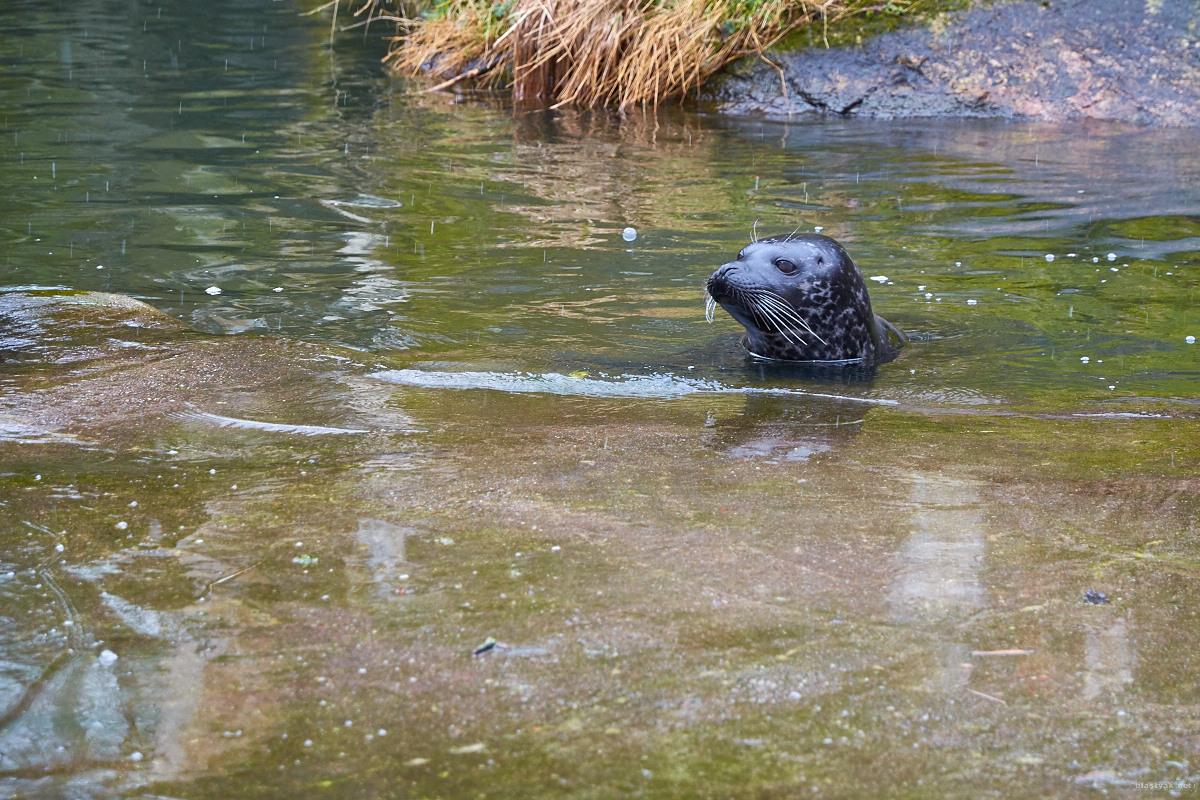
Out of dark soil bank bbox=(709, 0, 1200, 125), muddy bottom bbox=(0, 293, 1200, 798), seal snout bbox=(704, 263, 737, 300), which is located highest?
dark soil bank bbox=(709, 0, 1200, 125)

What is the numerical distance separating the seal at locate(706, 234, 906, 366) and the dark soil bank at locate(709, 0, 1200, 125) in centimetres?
742

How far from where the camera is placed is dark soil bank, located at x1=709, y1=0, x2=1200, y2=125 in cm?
1223

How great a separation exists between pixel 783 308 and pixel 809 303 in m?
0.18

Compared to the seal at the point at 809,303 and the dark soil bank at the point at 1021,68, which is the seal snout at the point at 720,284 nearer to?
the seal at the point at 809,303

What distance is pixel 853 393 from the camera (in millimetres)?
5336

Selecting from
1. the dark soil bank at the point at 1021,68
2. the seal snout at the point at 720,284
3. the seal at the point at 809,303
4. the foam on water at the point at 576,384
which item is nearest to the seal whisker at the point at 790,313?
the seal at the point at 809,303

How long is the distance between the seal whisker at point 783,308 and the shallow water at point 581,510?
0.32 meters

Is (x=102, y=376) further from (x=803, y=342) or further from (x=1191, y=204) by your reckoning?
(x=1191, y=204)

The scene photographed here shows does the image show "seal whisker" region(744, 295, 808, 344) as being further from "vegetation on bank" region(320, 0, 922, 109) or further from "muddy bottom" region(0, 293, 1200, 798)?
"vegetation on bank" region(320, 0, 922, 109)

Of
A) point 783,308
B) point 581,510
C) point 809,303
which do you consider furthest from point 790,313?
point 581,510

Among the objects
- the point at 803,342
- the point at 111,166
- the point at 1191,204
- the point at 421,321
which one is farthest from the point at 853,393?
the point at 111,166

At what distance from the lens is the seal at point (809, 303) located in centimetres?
589

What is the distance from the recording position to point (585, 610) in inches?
108

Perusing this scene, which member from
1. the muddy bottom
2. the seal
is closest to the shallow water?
the muddy bottom
